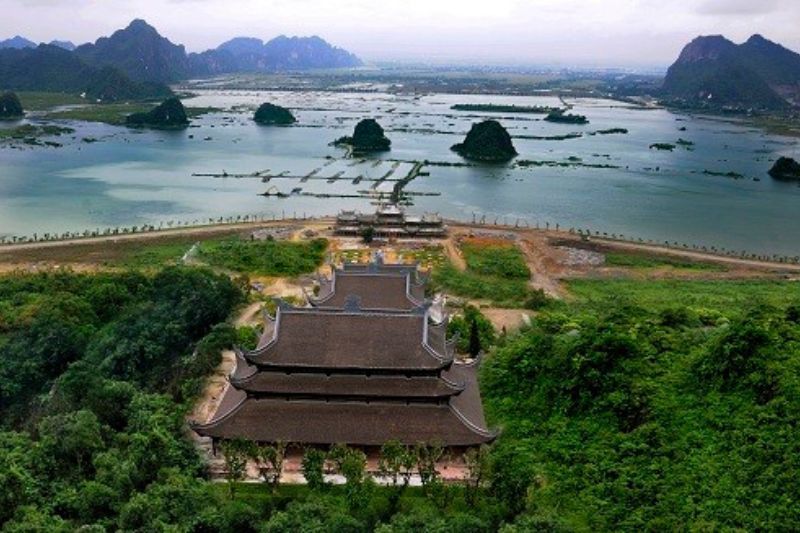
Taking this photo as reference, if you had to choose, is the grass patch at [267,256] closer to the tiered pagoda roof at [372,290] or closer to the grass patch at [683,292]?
the tiered pagoda roof at [372,290]

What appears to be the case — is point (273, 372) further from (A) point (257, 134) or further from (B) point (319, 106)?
(B) point (319, 106)

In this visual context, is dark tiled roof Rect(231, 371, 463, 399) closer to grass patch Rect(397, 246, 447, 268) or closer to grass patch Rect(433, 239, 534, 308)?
grass patch Rect(433, 239, 534, 308)

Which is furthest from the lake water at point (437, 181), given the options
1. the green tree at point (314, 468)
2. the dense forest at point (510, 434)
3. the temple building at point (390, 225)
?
the green tree at point (314, 468)

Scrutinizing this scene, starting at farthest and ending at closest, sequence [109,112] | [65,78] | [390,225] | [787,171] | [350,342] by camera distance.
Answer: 1. [65,78]
2. [109,112]
3. [787,171]
4. [390,225]
5. [350,342]

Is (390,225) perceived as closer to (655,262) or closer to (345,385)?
(655,262)

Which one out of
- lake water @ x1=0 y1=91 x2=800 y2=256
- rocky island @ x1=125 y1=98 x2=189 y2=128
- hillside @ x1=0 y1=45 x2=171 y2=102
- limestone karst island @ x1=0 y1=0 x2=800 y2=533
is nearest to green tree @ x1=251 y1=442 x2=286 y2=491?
limestone karst island @ x1=0 y1=0 x2=800 y2=533

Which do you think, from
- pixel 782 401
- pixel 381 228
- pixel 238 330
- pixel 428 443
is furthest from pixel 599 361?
pixel 381 228

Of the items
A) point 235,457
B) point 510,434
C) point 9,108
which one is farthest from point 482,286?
point 9,108
